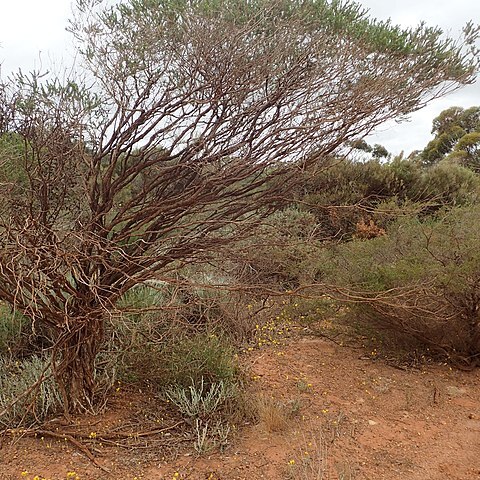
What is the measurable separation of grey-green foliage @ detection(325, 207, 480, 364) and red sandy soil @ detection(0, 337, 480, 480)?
0.40 m

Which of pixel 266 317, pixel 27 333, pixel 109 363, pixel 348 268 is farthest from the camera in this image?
pixel 266 317

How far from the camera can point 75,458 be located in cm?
287

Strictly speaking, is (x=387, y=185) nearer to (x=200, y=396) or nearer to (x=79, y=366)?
(x=200, y=396)

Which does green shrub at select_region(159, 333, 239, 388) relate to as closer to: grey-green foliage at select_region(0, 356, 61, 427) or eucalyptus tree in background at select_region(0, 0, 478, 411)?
eucalyptus tree in background at select_region(0, 0, 478, 411)

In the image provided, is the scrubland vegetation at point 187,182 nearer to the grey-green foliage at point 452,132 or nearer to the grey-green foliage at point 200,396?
the grey-green foliage at point 200,396

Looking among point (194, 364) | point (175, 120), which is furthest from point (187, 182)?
point (194, 364)

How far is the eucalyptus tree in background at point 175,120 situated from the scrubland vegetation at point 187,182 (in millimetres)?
15

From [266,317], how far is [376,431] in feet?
7.79

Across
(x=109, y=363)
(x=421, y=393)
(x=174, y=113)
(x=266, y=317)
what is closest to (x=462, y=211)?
(x=421, y=393)

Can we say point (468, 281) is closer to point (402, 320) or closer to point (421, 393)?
point (402, 320)

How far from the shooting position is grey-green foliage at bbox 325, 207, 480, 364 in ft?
13.0

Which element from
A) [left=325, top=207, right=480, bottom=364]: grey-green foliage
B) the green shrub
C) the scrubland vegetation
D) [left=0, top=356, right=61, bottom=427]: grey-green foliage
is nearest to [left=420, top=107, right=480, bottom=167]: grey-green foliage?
[left=325, top=207, right=480, bottom=364]: grey-green foliage

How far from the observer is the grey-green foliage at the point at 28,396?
3111 mm

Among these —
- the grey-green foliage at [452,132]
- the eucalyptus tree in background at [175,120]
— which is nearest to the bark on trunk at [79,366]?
the eucalyptus tree in background at [175,120]
